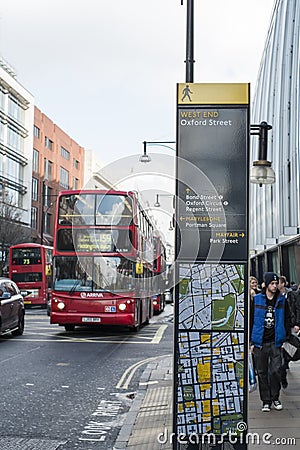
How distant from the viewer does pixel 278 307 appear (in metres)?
8.66

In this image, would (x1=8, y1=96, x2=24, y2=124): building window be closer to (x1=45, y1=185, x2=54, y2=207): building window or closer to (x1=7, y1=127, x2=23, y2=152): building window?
(x1=7, y1=127, x2=23, y2=152): building window

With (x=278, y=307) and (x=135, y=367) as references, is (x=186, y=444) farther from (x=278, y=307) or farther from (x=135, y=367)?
(x=135, y=367)

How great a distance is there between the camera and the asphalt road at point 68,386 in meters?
7.61

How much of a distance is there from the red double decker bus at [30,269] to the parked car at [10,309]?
20161 millimetres

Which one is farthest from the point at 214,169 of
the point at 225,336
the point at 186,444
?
the point at 186,444

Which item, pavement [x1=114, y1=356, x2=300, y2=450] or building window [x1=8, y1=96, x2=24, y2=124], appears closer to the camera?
pavement [x1=114, y1=356, x2=300, y2=450]

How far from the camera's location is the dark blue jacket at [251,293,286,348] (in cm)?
856

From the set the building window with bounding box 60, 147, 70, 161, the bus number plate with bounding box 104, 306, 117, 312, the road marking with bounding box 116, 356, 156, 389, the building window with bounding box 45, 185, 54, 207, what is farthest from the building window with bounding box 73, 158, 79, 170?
the road marking with bounding box 116, 356, 156, 389

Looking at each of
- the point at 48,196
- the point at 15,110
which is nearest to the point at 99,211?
the point at 15,110

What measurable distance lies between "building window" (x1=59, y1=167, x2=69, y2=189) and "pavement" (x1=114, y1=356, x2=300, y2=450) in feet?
234

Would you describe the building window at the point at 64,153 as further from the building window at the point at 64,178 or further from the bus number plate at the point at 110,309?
the bus number plate at the point at 110,309

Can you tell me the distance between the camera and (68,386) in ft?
36.2

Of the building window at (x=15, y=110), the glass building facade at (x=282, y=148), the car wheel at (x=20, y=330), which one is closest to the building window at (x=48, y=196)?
the building window at (x=15, y=110)

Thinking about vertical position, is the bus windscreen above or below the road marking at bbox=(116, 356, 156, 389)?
above
